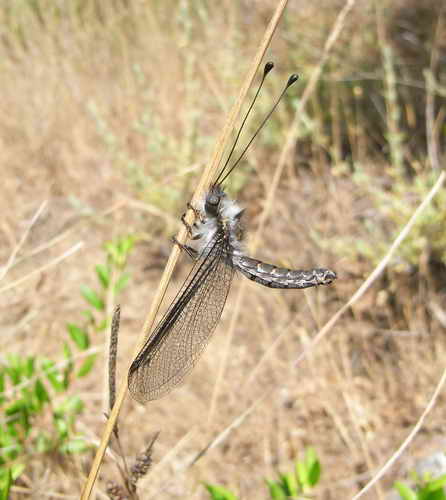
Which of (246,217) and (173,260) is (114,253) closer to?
(173,260)

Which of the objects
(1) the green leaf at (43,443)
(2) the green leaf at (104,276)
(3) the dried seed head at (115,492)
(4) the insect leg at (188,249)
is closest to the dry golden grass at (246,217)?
(1) the green leaf at (43,443)

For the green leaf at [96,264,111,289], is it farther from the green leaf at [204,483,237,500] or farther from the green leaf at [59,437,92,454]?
the green leaf at [204,483,237,500]

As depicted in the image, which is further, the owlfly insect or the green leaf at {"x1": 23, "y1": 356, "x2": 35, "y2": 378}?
the green leaf at {"x1": 23, "y1": 356, "x2": 35, "y2": 378}

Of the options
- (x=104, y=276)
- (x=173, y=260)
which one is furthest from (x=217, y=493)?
(x=104, y=276)

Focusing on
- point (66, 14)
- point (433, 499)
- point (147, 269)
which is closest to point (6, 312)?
point (147, 269)

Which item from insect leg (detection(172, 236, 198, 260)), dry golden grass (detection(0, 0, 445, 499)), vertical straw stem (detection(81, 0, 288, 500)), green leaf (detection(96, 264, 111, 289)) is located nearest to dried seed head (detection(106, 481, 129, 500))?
vertical straw stem (detection(81, 0, 288, 500))

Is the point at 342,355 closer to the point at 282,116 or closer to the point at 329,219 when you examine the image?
the point at 329,219

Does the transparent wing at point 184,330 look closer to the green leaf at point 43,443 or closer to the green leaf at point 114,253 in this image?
the green leaf at point 114,253
